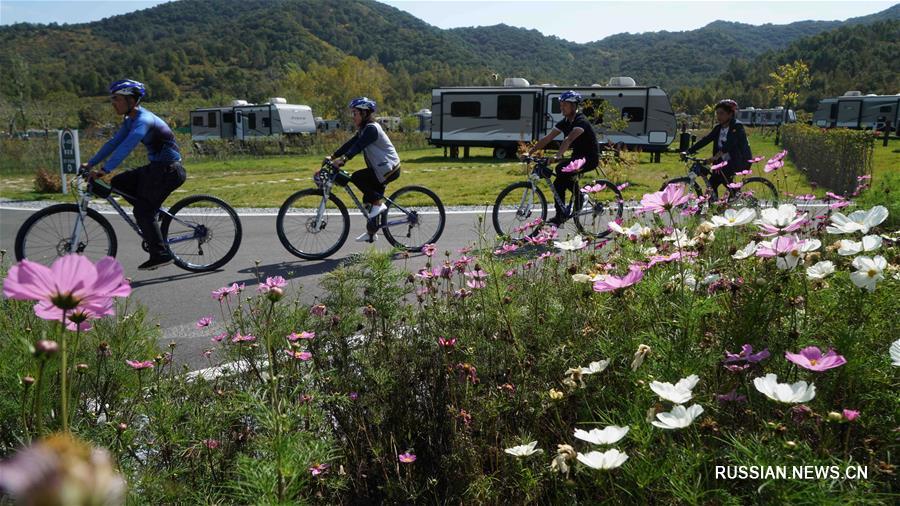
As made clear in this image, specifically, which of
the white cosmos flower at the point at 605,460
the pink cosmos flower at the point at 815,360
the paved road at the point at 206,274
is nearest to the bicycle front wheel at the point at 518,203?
the paved road at the point at 206,274

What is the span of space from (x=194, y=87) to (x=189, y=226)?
6043 inches

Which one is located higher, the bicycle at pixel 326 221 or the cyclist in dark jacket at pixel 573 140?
the cyclist in dark jacket at pixel 573 140

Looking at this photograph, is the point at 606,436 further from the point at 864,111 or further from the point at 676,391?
the point at 864,111

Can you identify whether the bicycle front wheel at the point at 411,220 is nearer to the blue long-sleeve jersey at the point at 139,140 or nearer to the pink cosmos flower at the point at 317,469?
the blue long-sleeve jersey at the point at 139,140

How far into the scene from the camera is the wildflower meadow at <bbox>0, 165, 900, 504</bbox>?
4.72 feet

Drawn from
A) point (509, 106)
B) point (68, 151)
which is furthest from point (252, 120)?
point (68, 151)

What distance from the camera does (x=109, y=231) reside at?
6215mm

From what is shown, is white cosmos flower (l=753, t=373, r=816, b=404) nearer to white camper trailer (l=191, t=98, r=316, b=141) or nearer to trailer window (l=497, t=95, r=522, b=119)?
trailer window (l=497, t=95, r=522, b=119)

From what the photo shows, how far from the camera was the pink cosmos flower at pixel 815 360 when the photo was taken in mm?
1370

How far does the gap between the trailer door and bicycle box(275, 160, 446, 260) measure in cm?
4726

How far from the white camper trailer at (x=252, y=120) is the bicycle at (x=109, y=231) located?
3681 cm

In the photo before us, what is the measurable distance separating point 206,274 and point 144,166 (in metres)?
1.16

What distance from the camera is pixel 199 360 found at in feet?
12.9

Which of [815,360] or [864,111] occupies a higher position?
[864,111]
